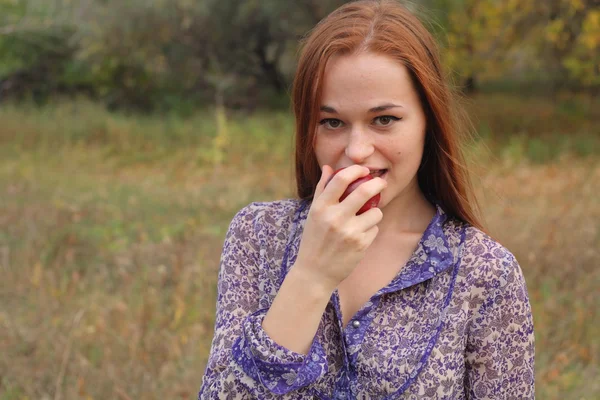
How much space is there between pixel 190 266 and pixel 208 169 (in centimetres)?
508

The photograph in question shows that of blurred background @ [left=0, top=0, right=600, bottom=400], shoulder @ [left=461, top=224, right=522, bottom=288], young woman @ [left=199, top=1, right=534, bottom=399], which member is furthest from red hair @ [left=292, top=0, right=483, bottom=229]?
blurred background @ [left=0, top=0, right=600, bottom=400]

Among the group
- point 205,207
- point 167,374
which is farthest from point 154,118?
point 167,374

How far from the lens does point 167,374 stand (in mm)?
3418

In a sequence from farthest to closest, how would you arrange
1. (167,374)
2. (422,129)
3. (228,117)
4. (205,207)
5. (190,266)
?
(228,117) → (205,207) → (190,266) → (167,374) → (422,129)

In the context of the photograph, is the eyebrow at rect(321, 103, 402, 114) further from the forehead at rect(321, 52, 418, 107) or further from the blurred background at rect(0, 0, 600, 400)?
the blurred background at rect(0, 0, 600, 400)

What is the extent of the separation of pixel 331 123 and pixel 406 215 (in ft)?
1.09

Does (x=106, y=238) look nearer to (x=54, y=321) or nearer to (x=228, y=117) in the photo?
(x=54, y=321)

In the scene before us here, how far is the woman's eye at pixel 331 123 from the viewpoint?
1679 millimetres

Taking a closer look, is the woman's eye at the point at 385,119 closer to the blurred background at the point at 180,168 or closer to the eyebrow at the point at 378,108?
the eyebrow at the point at 378,108

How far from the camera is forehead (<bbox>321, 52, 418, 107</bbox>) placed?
5.34ft

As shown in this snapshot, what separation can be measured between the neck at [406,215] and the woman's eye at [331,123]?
0.26 meters

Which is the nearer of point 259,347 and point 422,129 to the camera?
point 259,347

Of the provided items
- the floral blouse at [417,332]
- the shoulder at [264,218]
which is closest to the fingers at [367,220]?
the floral blouse at [417,332]

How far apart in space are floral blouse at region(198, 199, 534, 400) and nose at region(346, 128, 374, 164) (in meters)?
0.27
